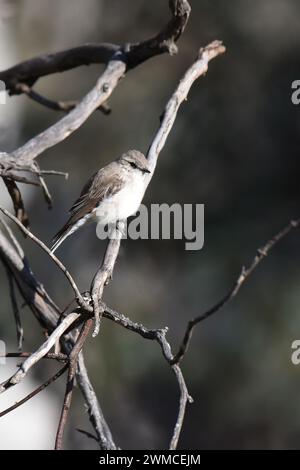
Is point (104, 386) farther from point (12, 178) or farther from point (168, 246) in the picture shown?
point (12, 178)

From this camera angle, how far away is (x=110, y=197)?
3.88 m

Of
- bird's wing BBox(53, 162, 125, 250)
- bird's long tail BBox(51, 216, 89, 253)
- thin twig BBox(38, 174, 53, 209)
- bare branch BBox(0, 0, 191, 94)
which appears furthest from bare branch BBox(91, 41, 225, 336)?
bird's wing BBox(53, 162, 125, 250)

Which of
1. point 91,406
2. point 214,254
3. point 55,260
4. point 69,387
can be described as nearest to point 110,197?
point 91,406

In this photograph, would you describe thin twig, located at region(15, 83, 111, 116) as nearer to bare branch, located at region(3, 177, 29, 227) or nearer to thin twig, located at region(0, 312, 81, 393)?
bare branch, located at region(3, 177, 29, 227)

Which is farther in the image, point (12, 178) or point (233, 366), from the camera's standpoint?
point (233, 366)

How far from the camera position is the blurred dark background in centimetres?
811

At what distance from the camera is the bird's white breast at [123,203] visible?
3623mm

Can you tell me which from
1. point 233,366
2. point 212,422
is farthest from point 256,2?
point 212,422

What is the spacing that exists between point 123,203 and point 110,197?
0.59ft

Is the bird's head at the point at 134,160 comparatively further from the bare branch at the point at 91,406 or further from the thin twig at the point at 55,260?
the thin twig at the point at 55,260

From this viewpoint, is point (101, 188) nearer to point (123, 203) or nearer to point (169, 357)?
point (123, 203)

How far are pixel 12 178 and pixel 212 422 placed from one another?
Answer: 6298 millimetres

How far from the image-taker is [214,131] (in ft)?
27.8
